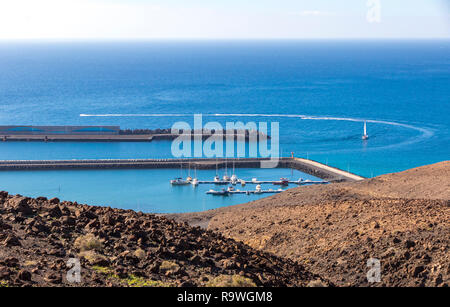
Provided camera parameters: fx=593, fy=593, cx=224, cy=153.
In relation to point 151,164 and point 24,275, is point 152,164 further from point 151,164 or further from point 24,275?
point 24,275

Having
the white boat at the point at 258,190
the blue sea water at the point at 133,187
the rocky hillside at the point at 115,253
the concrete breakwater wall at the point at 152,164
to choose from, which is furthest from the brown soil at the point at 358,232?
the concrete breakwater wall at the point at 152,164

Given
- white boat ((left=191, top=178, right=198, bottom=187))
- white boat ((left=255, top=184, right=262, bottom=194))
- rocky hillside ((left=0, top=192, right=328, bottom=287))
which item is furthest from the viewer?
white boat ((left=191, top=178, right=198, bottom=187))

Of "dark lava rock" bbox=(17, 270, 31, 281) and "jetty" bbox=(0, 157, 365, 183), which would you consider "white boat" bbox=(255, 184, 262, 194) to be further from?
"dark lava rock" bbox=(17, 270, 31, 281)

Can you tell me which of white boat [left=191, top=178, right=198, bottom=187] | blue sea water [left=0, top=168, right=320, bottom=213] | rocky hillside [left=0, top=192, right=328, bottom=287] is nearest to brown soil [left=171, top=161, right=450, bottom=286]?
rocky hillside [left=0, top=192, right=328, bottom=287]

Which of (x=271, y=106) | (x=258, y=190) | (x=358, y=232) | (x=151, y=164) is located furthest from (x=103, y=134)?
(x=358, y=232)

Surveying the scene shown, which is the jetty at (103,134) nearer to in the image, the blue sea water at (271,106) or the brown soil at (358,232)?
the blue sea water at (271,106)

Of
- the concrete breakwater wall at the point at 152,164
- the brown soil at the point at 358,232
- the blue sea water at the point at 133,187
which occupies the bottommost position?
the blue sea water at the point at 133,187

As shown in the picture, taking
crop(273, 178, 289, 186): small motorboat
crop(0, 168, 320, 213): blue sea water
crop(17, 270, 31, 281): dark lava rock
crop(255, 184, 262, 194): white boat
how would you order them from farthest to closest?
crop(273, 178, 289, 186): small motorboat → crop(255, 184, 262, 194): white boat → crop(0, 168, 320, 213): blue sea water → crop(17, 270, 31, 281): dark lava rock
